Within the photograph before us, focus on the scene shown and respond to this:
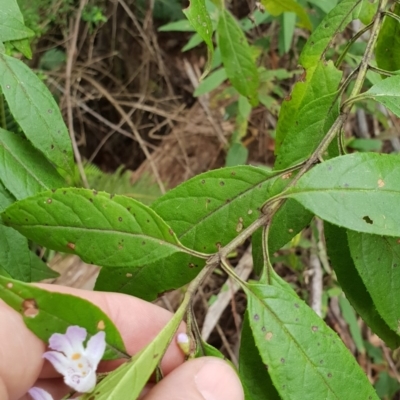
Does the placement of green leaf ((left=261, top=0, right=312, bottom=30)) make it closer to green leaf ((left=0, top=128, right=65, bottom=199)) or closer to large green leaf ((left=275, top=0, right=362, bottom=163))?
large green leaf ((left=275, top=0, right=362, bottom=163))

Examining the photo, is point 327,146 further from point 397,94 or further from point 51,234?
point 51,234

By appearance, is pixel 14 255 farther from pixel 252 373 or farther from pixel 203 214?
pixel 252 373

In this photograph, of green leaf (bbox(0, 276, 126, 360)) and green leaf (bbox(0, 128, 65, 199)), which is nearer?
green leaf (bbox(0, 276, 126, 360))

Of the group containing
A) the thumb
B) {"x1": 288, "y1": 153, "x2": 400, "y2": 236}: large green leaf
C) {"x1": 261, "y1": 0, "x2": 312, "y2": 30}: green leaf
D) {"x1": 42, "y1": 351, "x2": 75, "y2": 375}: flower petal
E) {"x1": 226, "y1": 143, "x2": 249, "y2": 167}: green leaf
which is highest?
{"x1": 261, "y1": 0, "x2": 312, "y2": 30}: green leaf

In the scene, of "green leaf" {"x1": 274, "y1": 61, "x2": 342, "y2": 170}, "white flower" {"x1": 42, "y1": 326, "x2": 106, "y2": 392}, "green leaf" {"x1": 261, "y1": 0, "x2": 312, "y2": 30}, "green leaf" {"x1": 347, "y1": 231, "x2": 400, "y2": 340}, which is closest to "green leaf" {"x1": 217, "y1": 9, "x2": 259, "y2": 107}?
"green leaf" {"x1": 261, "y1": 0, "x2": 312, "y2": 30}

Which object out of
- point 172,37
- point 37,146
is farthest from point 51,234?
point 172,37

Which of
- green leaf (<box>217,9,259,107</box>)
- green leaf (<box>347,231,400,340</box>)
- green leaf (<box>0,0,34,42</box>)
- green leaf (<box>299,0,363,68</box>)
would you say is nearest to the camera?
green leaf (<box>347,231,400,340</box>)

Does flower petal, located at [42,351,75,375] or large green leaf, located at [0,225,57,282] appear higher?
large green leaf, located at [0,225,57,282]
